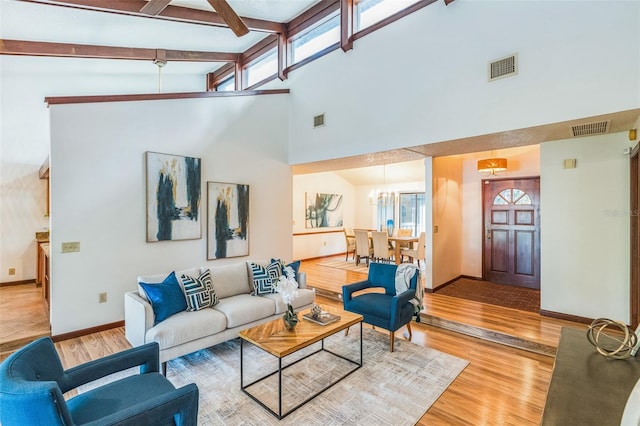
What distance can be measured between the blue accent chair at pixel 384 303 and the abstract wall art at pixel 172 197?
A: 8.55ft

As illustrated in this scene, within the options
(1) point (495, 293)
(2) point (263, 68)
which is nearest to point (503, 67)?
(1) point (495, 293)

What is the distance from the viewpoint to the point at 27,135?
5.55 m

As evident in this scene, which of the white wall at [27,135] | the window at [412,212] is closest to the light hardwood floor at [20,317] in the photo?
the white wall at [27,135]

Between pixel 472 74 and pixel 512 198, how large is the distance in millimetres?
3319

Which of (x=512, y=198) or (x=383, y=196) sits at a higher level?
(x=383, y=196)

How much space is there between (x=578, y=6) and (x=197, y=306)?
5.02 meters

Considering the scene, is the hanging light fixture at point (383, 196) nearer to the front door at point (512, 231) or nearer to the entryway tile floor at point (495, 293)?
the front door at point (512, 231)

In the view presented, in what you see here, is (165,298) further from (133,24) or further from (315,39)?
(315,39)

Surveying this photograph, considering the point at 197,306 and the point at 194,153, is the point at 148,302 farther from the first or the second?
the point at 194,153

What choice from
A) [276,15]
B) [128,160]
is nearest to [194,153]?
[128,160]

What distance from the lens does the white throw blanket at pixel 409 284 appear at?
369 centimetres

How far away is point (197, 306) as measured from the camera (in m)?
3.29

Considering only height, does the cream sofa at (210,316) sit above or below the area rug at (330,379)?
above

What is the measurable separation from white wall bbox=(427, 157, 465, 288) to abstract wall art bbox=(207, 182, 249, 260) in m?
3.31
